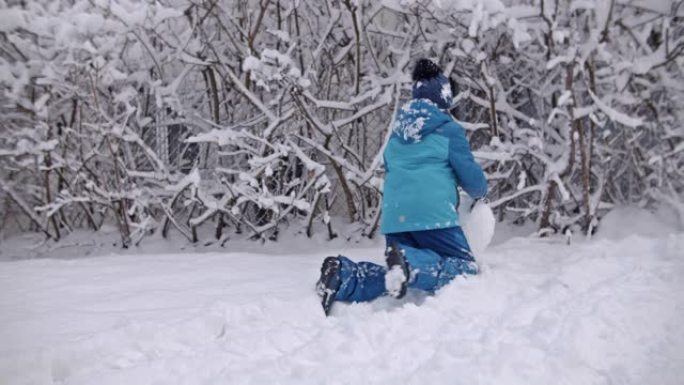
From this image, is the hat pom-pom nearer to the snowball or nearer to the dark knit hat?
the dark knit hat

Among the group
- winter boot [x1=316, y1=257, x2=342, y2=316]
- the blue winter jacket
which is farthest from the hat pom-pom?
winter boot [x1=316, y1=257, x2=342, y2=316]

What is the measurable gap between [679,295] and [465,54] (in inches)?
104

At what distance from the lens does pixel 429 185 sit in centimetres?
350

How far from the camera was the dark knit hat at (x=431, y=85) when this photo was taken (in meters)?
3.67

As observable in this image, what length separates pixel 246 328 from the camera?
112 inches

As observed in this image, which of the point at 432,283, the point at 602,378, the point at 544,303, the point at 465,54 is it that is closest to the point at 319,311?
the point at 432,283

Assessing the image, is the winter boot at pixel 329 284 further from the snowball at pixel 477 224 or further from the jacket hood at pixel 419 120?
the snowball at pixel 477 224

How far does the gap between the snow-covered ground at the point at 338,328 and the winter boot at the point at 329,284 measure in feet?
0.18

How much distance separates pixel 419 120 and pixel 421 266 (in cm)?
86

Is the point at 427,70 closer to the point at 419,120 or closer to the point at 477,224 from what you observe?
the point at 419,120

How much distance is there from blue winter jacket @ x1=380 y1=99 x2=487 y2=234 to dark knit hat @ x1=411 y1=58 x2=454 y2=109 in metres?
0.05

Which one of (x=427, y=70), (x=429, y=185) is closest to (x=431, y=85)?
(x=427, y=70)

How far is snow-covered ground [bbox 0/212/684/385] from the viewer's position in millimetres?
2303

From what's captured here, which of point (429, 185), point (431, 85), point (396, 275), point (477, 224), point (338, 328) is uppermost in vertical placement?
point (431, 85)
